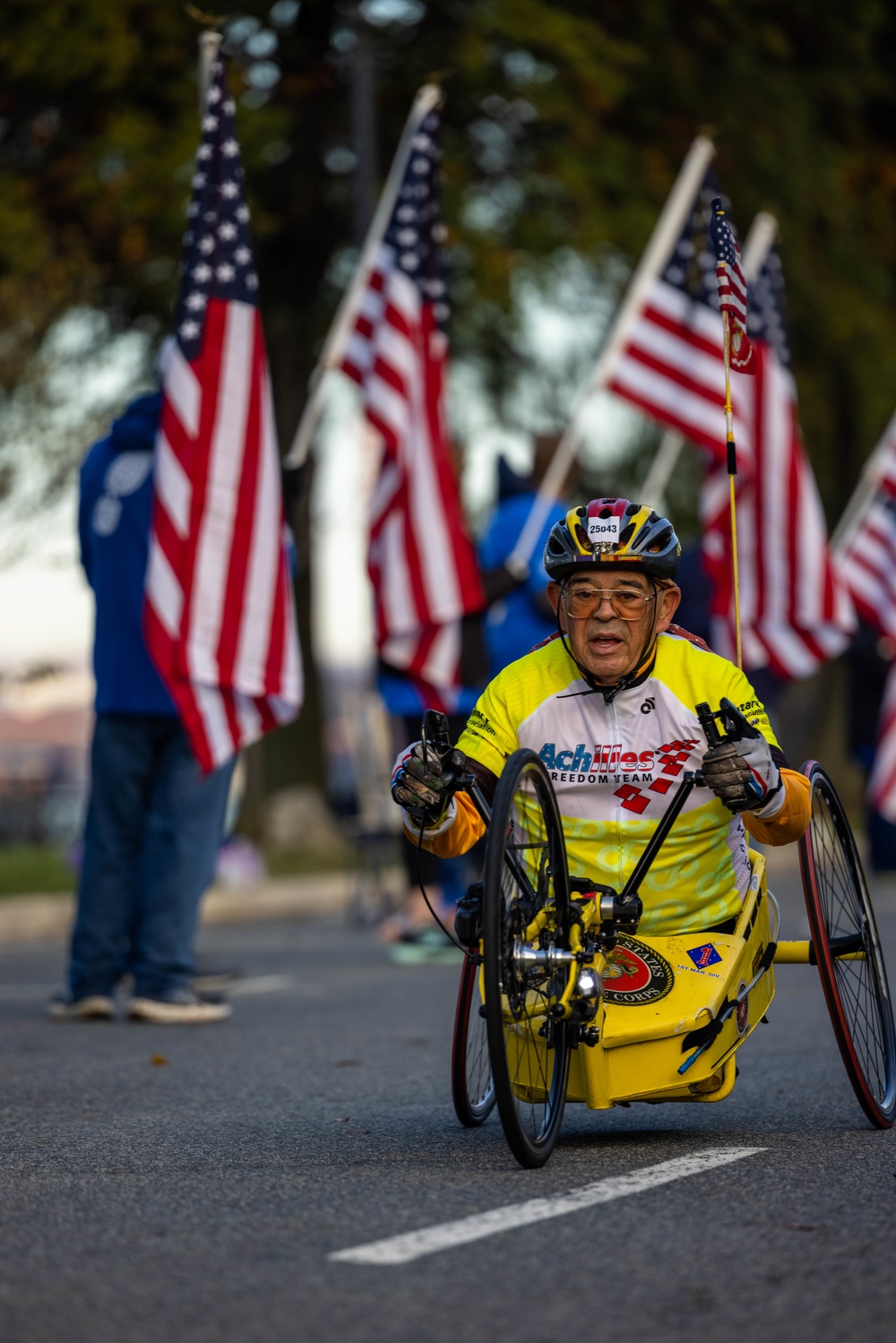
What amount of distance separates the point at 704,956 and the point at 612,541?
102cm

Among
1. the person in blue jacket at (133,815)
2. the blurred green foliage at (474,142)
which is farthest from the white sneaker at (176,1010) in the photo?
the blurred green foliage at (474,142)

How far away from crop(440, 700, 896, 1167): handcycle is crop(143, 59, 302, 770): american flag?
11.2 feet

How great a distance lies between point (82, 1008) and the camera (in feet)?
27.5

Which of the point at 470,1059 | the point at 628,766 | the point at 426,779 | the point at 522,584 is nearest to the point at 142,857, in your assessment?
the point at 522,584

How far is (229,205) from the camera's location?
1008 centimetres

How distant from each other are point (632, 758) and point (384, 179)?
1622cm

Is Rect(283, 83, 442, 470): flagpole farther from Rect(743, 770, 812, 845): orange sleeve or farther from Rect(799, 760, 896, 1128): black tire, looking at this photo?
Rect(743, 770, 812, 845): orange sleeve

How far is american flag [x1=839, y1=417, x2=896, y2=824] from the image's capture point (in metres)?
15.7

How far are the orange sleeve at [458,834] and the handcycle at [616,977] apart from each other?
37 mm

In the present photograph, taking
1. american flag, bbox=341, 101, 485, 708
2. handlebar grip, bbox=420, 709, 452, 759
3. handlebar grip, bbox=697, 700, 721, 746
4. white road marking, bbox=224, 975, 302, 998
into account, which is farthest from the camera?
american flag, bbox=341, 101, 485, 708

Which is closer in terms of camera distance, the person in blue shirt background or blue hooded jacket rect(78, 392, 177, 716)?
blue hooded jacket rect(78, 392, 177, 716)

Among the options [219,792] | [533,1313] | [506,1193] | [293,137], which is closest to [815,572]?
[219,792]

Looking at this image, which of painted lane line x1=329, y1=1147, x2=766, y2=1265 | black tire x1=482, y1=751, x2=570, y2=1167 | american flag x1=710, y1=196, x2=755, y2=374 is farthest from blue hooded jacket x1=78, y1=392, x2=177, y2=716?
painted lane line x1=329, y1=1147, x2=766, y2=1265

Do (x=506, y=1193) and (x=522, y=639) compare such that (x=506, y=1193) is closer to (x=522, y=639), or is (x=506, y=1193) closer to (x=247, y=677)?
(x=247, y=677)
